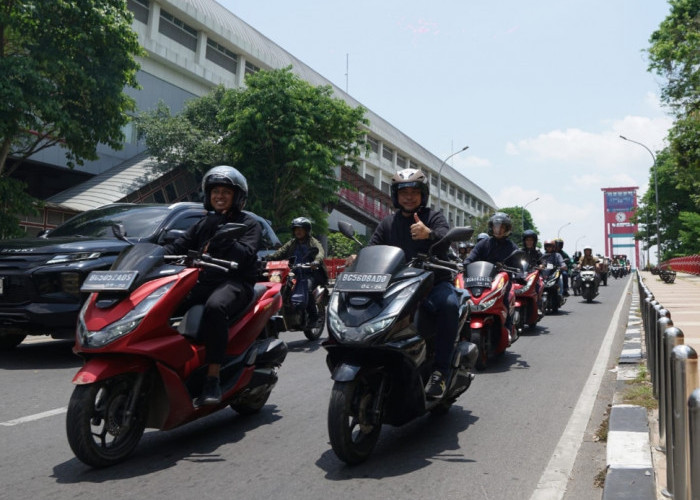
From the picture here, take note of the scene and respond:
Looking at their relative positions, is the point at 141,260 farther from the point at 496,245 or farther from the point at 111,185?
the point at 111,185

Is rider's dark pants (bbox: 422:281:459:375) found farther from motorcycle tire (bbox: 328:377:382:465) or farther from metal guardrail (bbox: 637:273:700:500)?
metal guardrail (bbox: 637:273:700:500)

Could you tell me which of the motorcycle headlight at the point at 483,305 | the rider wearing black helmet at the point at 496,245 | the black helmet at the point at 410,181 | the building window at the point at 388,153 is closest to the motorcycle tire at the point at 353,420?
the black helmet at the point at 410,181

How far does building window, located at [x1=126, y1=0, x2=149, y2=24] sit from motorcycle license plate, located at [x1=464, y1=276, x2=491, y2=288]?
2884 cm

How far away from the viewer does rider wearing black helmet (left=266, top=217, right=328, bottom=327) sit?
936 cm

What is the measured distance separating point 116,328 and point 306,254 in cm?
574

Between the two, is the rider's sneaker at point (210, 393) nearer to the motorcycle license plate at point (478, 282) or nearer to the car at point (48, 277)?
the car at point (48, 277)

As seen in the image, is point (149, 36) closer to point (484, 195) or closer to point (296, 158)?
point (296, 158)

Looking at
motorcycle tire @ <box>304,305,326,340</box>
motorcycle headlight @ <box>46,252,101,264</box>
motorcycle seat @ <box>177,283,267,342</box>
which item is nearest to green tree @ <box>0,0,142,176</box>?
motorcycle headlight @ <box>46,252,101,264</box>

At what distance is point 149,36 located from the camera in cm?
3275

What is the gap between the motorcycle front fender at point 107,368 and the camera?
360cm

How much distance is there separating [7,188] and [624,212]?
87547mm

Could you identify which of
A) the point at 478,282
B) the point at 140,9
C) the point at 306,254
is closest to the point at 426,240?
the point at 478,282

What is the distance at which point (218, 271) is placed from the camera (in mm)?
4535

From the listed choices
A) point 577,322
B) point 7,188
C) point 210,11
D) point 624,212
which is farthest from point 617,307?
point 624,212
